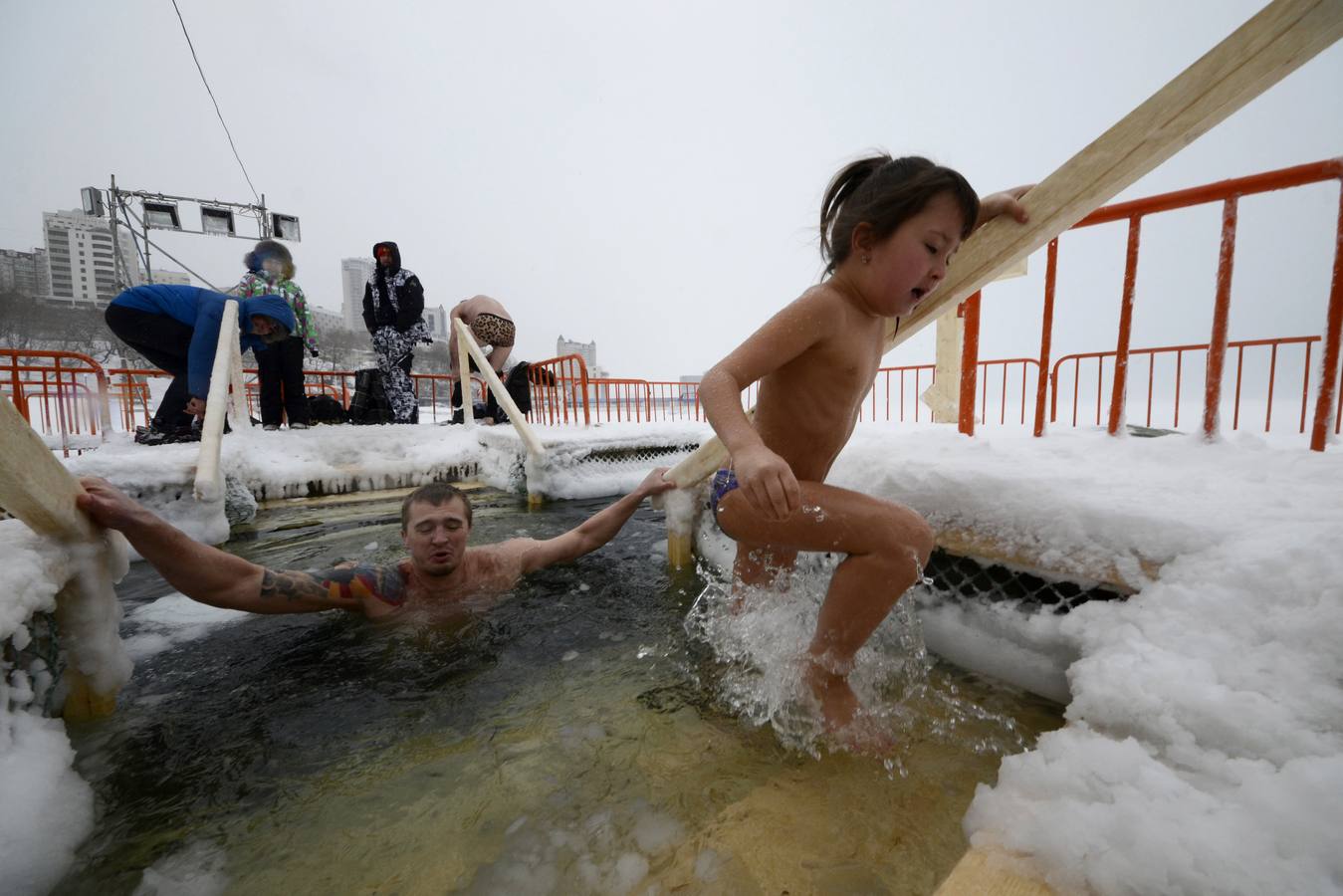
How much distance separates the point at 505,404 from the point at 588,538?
2.77 m

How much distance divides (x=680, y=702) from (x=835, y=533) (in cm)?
76

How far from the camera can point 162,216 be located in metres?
16.2

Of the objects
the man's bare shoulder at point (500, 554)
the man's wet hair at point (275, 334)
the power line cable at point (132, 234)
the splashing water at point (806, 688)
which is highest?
the power line cable at point (132, 234)

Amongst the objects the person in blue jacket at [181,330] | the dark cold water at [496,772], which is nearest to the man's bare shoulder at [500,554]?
the dark cold water at [496,772]

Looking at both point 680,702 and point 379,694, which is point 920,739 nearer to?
point 680,702

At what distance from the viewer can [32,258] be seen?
2606cm

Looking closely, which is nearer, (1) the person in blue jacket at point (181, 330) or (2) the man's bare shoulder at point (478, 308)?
(1) the person in blue jacket at point (181, 330)

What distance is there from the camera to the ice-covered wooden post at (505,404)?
175 inches

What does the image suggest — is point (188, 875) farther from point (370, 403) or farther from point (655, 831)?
point (370, 403)

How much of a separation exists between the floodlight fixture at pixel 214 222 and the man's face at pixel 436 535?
70.6ft

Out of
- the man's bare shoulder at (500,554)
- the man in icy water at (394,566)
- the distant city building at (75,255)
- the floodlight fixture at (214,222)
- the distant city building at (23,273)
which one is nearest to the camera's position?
the man in icy water at (394,566)

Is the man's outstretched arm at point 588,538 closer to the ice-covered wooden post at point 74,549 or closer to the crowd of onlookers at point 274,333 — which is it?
the ice-covered wooden post at point 74,549

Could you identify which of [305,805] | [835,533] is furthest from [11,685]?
[835,533]

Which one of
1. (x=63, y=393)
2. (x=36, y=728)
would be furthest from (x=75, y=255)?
(x=36, y=728)
